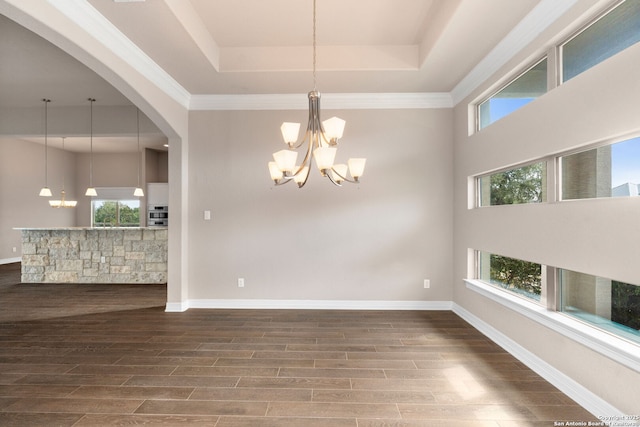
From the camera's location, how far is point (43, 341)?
312cm

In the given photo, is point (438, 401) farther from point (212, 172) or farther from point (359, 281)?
point (212, 172)

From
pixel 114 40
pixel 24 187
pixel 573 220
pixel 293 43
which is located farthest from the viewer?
pixel 24 187

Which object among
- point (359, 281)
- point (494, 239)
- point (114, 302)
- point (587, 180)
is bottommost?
point (114, 302)

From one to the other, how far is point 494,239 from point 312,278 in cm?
219

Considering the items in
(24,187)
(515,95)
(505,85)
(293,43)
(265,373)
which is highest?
(293,43)

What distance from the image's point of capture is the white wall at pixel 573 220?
1.75 meters

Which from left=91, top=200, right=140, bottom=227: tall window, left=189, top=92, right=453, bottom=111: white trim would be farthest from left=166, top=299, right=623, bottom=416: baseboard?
left=91, top=200, right=140, bottom=227: tall window

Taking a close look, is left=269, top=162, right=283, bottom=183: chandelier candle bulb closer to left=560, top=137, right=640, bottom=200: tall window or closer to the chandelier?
the chandelier

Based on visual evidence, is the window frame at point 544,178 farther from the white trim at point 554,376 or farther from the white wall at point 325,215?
the white trim at point 554,376

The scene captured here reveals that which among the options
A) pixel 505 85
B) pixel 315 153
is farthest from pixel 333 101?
pixel 315 153

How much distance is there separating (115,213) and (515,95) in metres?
11.3

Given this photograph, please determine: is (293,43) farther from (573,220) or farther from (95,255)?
(95,255)

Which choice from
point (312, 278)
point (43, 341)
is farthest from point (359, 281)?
point (43, 341)

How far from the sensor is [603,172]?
198cm
